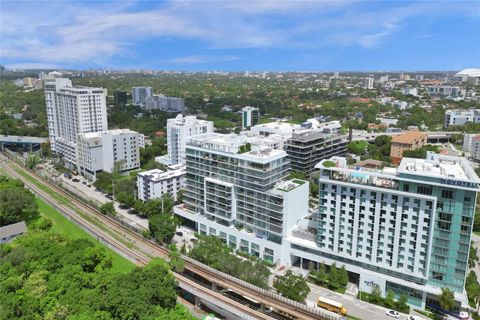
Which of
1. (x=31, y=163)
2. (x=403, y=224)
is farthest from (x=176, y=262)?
(x=31, y=163)

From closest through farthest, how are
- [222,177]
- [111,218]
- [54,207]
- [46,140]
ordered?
[222,177], [111,218], [54,207], [46,140]

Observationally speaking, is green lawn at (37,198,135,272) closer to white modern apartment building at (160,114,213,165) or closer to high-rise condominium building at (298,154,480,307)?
high-rise condominium building at (298,154,480,307)

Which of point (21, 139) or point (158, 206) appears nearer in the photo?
point (158, 206)

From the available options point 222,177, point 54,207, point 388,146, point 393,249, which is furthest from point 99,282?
point 388,146

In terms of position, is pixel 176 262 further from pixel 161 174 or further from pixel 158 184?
pixel 161 174

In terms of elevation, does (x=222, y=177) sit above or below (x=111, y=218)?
above

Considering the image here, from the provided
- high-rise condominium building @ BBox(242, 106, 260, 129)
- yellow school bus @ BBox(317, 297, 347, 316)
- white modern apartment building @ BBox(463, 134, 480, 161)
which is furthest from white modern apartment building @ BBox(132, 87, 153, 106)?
yellow school bus @ BBox(317, 297, 347, 316)

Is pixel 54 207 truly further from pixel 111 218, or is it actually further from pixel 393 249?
pixel 393 249
